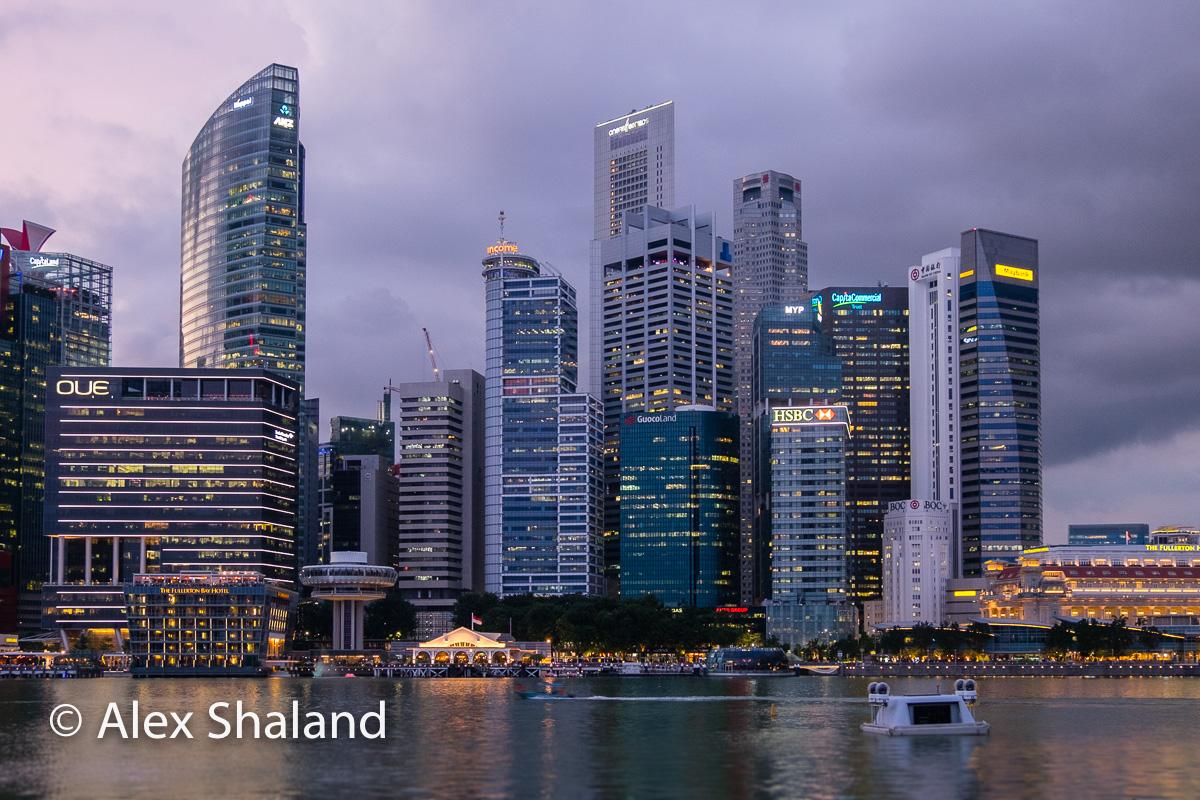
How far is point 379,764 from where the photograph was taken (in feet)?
316

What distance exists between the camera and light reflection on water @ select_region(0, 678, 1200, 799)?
8394cm

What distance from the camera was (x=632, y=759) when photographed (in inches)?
4033

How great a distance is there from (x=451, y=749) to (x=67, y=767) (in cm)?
2655

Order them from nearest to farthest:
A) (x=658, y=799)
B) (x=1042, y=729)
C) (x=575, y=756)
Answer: (x=658, y=799) → (x=575, y=756) → (x=1042, y=729)

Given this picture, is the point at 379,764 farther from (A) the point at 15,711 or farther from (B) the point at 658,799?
(A) the point at 15,711

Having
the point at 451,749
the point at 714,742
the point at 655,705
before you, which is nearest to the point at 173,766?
the point at 451,749

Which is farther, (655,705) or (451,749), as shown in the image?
(655,705)

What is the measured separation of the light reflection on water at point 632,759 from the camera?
83938 millimetres

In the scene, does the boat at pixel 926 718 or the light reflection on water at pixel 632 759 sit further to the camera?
the boat at pixel 926 718

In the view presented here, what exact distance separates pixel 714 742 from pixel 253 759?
119 ft

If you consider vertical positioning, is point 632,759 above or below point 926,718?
below

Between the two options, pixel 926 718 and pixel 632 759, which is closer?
pixel 632 759

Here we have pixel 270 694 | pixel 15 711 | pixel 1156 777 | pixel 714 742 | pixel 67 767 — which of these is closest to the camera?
pixel 1156 777

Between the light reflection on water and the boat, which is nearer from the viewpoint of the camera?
the light reflection on water
